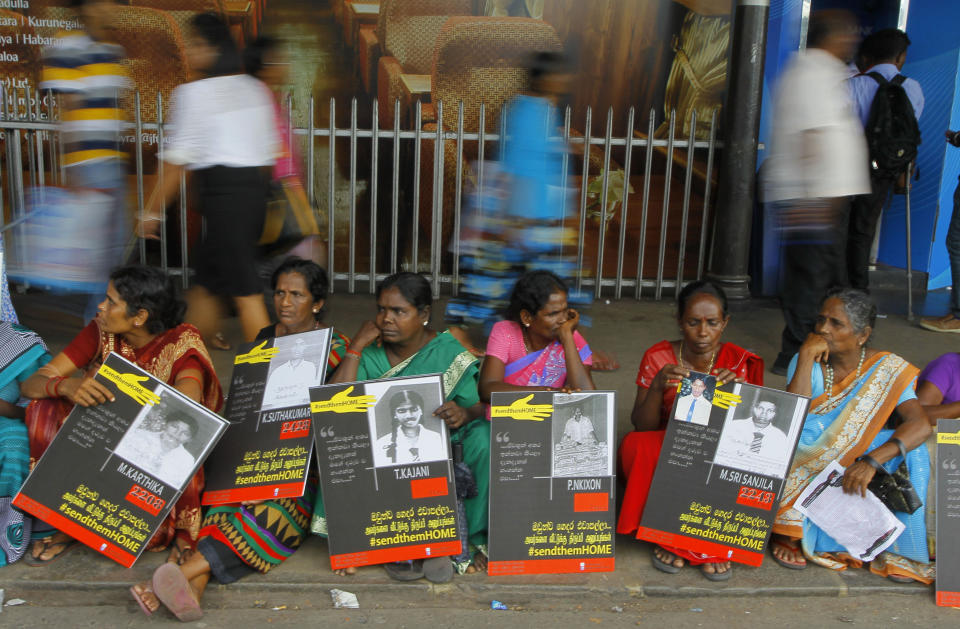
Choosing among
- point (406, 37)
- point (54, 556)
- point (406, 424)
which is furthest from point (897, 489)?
point (406, 37)

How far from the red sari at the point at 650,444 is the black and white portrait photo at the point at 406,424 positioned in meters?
0.71

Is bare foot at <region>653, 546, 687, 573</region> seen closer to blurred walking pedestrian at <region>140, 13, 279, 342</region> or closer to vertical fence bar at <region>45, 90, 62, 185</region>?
blurred walking pedestrian at <region>140, 13, 279, 342</region>

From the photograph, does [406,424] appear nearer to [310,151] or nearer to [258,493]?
[258,493]

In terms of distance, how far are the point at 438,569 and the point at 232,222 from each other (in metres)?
2.11

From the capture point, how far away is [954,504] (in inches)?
120

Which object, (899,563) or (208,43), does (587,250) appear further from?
(899,563)

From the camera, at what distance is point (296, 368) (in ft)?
10.6

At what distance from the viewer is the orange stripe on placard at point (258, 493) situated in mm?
3064

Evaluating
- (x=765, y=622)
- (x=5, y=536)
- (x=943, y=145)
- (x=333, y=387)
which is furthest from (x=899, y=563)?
(x=943, y=145)

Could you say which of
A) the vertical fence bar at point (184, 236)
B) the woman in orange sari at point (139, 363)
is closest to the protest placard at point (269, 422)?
the woman in orange sari at point (139, 363)

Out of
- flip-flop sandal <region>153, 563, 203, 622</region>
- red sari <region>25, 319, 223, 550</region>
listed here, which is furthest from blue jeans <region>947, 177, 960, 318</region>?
flip-flop sandal <region>153, 563, 203, 622</region>

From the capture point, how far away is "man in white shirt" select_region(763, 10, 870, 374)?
4.27 meters

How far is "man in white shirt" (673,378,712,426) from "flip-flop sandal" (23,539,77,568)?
2163mm

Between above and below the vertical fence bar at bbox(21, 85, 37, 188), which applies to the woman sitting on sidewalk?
below
